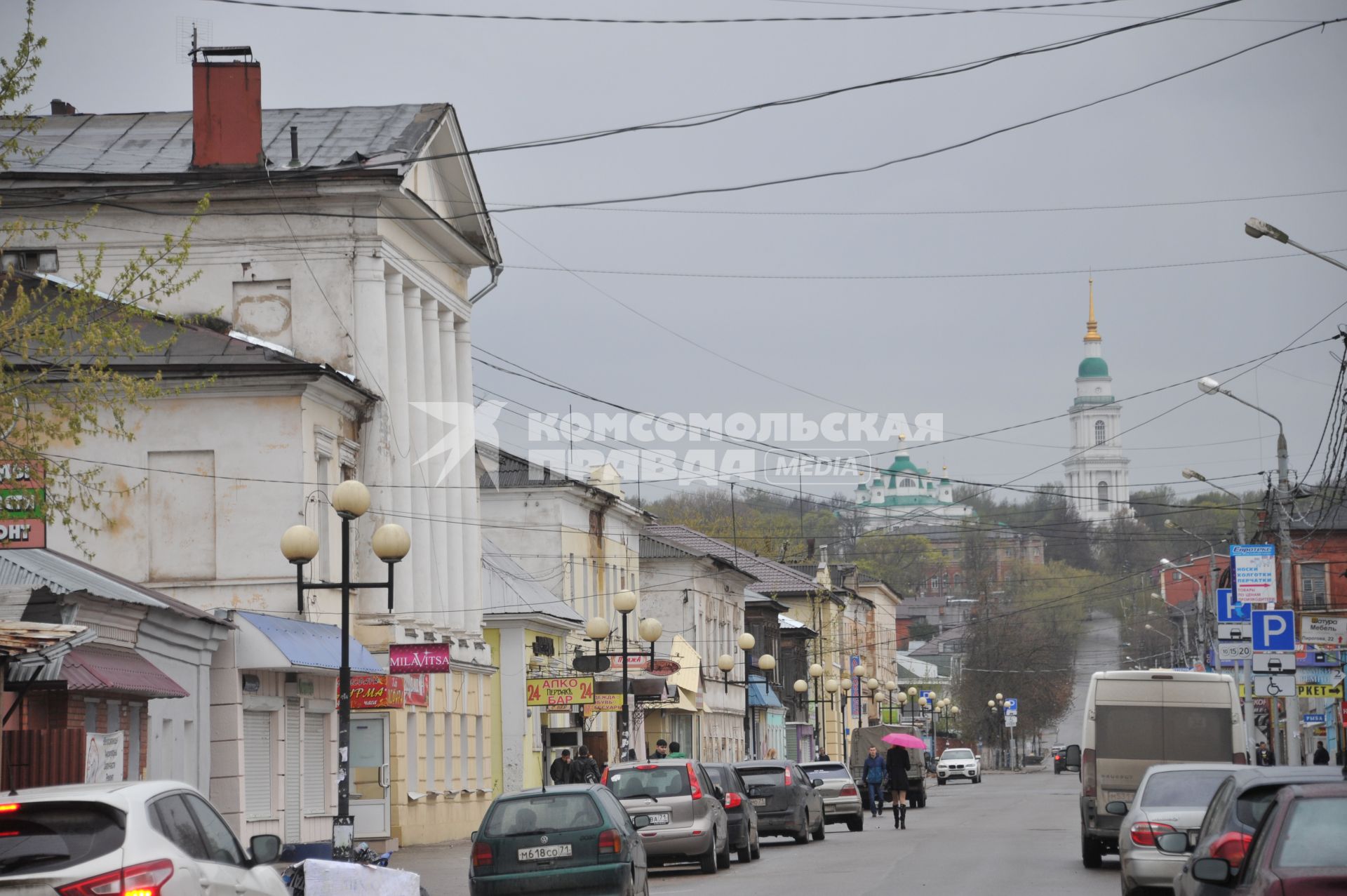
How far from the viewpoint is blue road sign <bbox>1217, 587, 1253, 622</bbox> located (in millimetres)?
40062

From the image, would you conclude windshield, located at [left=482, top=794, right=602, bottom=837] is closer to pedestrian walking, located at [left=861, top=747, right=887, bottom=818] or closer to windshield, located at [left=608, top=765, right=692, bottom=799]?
windshield, located at [left=608, top=765, right=692, bottom=799]

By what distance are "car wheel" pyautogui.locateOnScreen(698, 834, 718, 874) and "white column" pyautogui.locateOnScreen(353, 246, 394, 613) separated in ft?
40.1

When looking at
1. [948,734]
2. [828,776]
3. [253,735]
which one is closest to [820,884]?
[253,735]

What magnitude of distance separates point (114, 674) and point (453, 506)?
20.5 meters

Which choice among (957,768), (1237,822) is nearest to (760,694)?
(957,768)

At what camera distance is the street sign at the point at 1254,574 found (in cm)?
3819

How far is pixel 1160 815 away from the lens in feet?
57.1

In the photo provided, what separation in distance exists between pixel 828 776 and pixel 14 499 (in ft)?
82.8

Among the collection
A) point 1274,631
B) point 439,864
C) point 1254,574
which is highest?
point 1254,574

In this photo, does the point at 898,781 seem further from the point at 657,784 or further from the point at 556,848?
the point at 556,848

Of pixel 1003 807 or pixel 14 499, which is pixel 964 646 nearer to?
pixel 1003 807

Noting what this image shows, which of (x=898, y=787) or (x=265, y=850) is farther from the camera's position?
(x=898, y=787)

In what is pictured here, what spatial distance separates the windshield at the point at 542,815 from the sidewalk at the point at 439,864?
8.80ft

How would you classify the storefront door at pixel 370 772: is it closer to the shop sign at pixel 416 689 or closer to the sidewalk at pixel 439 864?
the sidewalk at pixel 439 864
